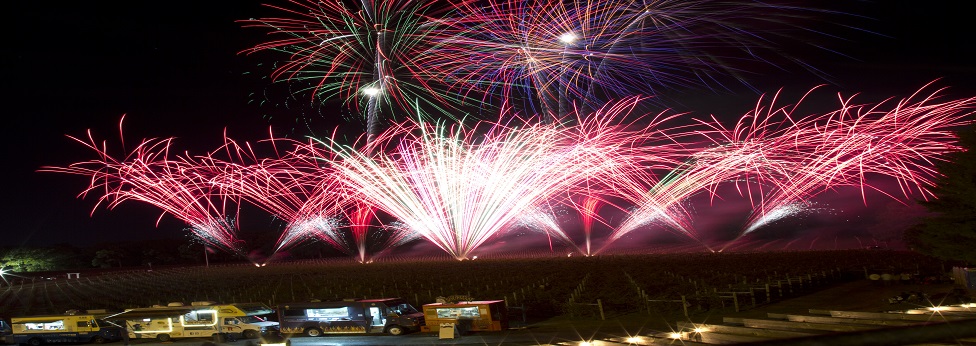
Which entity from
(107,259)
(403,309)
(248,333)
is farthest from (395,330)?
(107,259)

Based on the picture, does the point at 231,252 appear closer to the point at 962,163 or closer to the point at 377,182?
the point at 377,182

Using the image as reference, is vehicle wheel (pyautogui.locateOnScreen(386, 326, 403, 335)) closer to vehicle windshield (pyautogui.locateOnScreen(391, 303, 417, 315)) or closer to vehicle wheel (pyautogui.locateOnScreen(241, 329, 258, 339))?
vehicle windshield (pyautogui.locateOnScreen(391, 303, 417, 315))

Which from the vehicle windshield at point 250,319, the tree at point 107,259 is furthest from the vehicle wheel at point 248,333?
the tree at point 107,259

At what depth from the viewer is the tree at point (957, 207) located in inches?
1048

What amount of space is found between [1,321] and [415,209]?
68.1 ft

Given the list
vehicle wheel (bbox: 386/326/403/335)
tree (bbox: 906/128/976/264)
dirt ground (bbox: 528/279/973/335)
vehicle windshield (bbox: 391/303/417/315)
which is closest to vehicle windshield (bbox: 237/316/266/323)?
vehicle wheel (bbox: 386/326/403/335)

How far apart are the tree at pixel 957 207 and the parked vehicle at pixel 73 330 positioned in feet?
104

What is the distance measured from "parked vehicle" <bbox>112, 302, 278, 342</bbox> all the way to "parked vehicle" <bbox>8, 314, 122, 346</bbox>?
155 cm

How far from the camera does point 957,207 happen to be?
1097 inches

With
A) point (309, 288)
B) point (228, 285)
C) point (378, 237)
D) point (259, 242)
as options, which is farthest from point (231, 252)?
point (309, 288)

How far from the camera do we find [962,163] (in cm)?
2686

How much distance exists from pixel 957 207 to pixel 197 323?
28.6m

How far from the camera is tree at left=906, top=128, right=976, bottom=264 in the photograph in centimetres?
2662

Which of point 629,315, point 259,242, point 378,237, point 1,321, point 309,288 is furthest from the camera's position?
point 259,242
